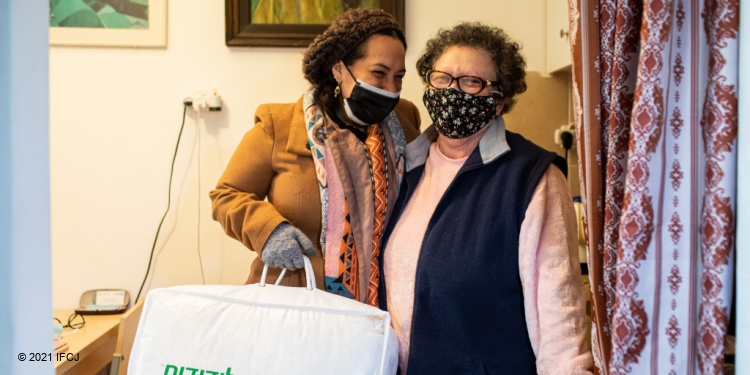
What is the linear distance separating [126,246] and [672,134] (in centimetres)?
214

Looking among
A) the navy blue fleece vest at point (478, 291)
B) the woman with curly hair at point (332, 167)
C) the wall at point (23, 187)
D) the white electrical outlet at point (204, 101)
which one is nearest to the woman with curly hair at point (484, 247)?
the navy blue fleece vest at point (478, 291)

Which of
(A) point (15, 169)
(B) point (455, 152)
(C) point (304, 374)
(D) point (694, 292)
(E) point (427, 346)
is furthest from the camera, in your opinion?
(B) point (455, 152)

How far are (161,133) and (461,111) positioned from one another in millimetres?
1438

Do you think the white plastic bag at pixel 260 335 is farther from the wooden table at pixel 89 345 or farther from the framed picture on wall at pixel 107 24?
the framed picture on wall at pixel 107 24

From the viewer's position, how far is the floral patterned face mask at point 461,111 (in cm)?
140

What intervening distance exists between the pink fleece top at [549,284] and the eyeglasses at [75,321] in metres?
1.38

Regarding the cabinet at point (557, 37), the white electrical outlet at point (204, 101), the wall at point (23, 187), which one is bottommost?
the wall at point (23, 187)

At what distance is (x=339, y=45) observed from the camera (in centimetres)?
165

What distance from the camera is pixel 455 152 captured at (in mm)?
1483

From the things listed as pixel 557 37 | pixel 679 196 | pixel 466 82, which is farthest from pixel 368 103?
pixel 557 37

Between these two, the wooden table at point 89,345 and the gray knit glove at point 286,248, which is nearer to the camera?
the gray knit glove at point 286,248

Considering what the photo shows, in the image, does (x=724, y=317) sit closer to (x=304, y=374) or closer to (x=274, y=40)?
(x=304, y=374)

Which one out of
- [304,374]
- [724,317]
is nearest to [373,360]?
[304,374]

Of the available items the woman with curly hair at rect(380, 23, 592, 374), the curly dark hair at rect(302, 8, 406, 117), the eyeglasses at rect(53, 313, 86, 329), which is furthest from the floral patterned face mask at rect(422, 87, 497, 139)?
the eyeglasses at rect(53, 313, 86, 329)
